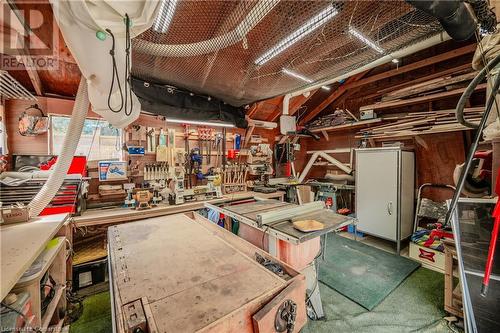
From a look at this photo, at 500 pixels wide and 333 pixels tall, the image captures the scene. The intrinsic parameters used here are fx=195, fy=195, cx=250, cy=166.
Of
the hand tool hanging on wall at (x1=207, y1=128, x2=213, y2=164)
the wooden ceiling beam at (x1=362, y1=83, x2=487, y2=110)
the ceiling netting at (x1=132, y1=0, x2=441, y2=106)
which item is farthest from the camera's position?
the hand tool hanging on wall at (x1=207, y1=128, x2=213, y2=164)

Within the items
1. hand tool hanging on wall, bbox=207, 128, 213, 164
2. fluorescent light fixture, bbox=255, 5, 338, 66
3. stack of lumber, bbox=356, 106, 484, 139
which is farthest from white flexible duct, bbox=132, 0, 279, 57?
stack of lumber, bbox=356, 106, 484, 139

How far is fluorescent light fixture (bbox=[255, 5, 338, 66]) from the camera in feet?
5.27

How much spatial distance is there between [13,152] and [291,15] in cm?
366

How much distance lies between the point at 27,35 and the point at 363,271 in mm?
4432

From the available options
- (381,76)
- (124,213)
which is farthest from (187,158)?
(381,76)

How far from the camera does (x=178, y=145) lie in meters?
3.73

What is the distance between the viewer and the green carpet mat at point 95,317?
1.84m

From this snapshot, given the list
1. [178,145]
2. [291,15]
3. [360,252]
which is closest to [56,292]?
[178,145]

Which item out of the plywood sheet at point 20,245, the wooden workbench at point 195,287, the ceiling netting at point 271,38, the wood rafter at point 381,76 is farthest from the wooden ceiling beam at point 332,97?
the plywood sheet at point 20,245

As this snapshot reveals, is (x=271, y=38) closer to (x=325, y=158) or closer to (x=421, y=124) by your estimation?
(x=421, y=124)

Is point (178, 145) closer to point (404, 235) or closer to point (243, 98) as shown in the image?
point (243, 98)

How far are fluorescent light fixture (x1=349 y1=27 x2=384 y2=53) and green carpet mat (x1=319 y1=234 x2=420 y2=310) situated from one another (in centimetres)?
272

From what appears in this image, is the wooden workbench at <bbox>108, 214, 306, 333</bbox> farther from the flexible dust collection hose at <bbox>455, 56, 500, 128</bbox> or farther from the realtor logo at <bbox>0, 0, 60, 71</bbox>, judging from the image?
the realtor logo at <bbox>0, 0, 60, 71</bbox>

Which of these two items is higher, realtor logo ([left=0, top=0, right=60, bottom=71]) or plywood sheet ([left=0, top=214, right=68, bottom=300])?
realtor logo ([left=0, top=0, right=60, bottom=71])
